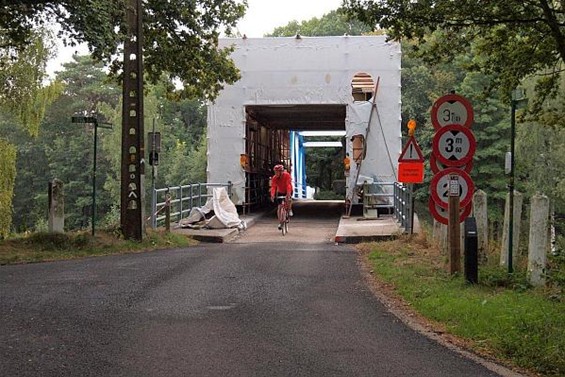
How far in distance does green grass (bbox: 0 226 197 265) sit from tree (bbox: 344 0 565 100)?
23.2 ft

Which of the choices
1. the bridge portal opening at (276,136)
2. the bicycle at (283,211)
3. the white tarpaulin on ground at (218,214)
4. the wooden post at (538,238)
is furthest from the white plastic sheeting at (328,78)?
the wooden post at (538,238)

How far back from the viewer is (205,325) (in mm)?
7238

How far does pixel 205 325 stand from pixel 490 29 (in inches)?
301

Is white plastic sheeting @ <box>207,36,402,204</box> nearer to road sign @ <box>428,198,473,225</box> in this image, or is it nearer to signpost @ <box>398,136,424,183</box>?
signpost @ <box>398,136,424,183</box>

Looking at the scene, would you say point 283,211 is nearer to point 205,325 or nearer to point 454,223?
point 454,223

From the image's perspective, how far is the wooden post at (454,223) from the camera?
31.1 feet

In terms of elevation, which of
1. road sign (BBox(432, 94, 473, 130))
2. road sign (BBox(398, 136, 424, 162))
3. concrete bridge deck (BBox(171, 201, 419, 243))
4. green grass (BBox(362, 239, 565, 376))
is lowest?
concrete bridge deck (BBox(171, 201, 419, 243))

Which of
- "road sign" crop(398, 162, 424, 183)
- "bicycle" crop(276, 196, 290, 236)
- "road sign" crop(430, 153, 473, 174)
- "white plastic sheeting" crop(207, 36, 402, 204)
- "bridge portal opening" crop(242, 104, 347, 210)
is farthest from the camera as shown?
"bridge portal opening" crop(242, 104, 347, 210)

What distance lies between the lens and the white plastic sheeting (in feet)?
73.2

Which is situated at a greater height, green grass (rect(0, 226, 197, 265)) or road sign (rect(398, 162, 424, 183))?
road sign (rect(398, 162, 424, 183))

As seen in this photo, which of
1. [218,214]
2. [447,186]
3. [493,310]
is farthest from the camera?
[218,214]

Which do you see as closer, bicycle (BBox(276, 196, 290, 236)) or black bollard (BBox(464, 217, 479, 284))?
black bollard (BBox(464, 217, 479, 284))

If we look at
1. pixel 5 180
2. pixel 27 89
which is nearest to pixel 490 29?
pixel 27 89

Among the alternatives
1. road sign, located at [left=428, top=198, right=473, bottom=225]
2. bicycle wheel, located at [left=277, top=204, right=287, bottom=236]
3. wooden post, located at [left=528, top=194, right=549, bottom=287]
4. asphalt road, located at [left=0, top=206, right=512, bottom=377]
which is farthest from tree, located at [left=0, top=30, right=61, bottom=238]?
wooden post, located at [left=528, top=194, right=549, bottom=287]
